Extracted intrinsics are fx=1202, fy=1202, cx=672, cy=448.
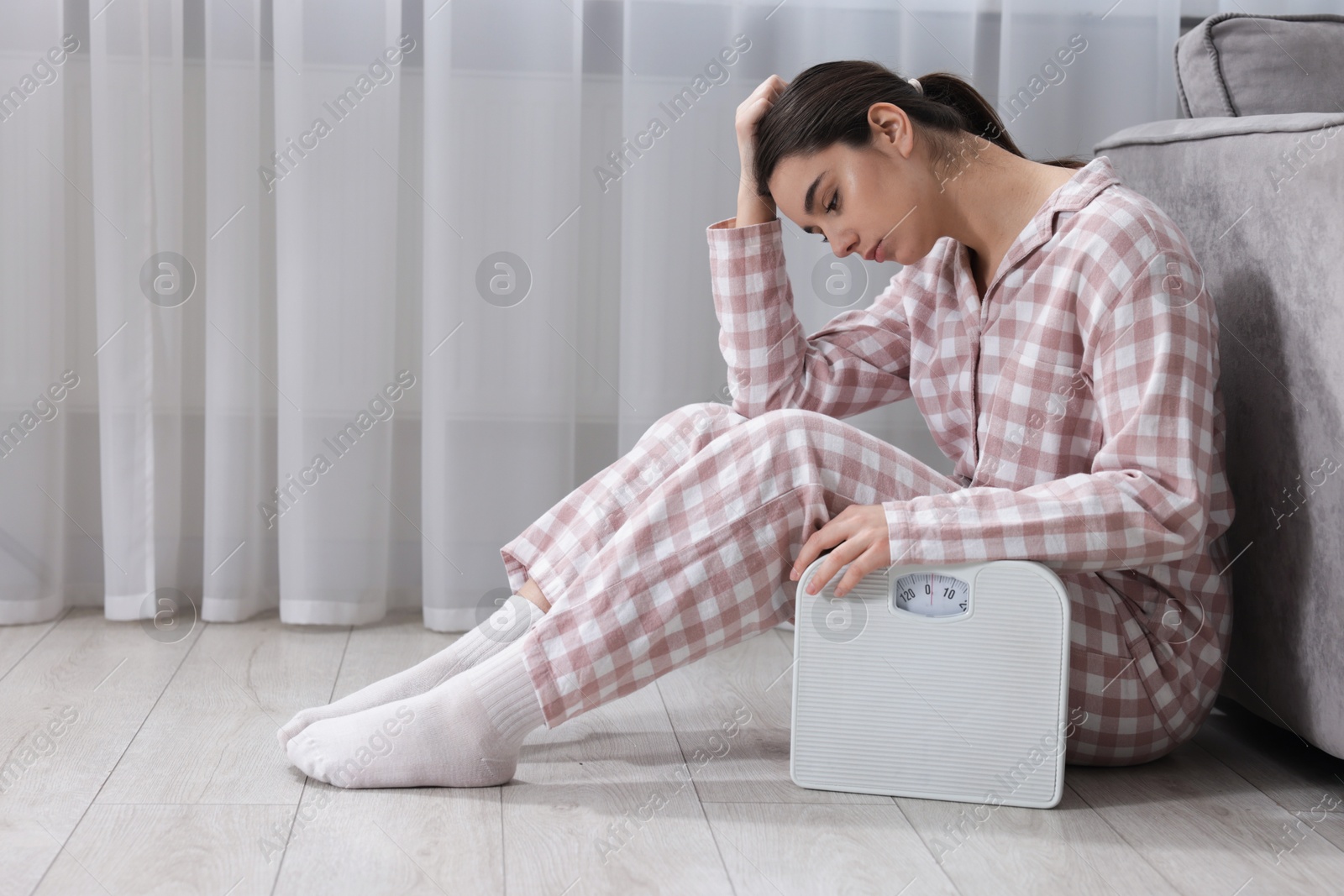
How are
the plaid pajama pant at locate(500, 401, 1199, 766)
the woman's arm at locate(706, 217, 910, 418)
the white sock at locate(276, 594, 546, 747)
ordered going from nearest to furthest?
the plaid pajama pant at locate(500, 401, 1199, 766) → the white sock at locate(276, 594, 546, 747) → the woman's arm at locate(706, 217, 910, 418)

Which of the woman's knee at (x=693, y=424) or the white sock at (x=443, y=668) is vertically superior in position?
the woman's knee at (x=693, y=424)

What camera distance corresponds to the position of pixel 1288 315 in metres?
1.00

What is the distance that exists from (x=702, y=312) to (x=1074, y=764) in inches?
30.1

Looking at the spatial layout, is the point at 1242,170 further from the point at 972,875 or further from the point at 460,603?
the point at 460,603

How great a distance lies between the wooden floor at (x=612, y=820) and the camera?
0.84 meters

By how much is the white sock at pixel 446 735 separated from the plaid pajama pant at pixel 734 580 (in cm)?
2

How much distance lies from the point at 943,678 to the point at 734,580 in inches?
7.2

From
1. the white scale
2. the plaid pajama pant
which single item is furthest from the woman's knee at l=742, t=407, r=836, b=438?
the white scale

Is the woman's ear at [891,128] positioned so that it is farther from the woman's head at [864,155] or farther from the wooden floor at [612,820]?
the wooden floor at [612,820]

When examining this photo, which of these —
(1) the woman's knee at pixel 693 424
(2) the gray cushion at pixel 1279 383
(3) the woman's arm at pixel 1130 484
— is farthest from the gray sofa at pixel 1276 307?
(1) the woman's knee at pixel 693 424

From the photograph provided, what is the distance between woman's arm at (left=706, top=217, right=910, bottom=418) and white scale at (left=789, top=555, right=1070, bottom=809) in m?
0.32

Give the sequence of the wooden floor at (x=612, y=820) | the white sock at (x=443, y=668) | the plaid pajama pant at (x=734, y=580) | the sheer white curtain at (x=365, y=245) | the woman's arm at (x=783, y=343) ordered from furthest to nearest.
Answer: the sheer white curtain at (x=365, y=245)
the woman's arm at (x=783, y=343)
the white sock at (x=443, y=668)
the plaid pajama pant at (x=734, y=580)
the wooden floor at (x=612, y=820)

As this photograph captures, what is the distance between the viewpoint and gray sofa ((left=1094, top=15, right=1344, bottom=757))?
0.96 metres

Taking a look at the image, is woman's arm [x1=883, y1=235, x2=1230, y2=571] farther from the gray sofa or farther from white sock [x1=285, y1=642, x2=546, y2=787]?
white sock [x1=285, y1=642, x2=546, y2=787]
